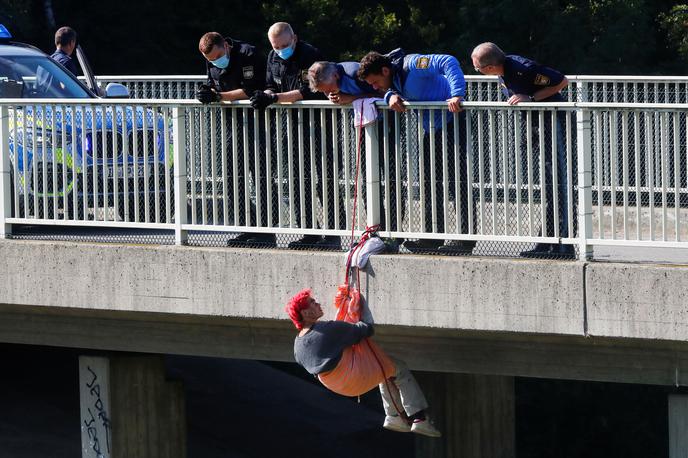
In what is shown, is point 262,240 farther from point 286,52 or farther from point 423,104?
point 423,104

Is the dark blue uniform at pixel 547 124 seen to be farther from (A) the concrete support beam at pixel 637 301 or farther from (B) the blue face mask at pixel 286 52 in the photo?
(B) the blue face mask at pixel 286 52

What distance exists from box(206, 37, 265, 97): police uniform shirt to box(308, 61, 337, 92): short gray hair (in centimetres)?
96

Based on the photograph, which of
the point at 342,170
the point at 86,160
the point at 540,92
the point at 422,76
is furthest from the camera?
the point at 86,160

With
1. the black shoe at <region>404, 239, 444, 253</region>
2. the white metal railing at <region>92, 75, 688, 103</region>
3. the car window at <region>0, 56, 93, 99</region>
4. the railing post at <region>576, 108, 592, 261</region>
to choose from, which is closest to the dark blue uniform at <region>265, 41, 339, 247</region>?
the black shoe at <region>404, 239, 444, 253</region>

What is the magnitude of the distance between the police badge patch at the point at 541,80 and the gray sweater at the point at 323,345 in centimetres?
212

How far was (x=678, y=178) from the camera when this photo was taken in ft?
26.2

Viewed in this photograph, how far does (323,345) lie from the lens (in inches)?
320

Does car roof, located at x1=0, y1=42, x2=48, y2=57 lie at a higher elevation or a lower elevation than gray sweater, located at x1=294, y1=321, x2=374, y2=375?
higher

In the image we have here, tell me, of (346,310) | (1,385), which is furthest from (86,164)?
(1,385)

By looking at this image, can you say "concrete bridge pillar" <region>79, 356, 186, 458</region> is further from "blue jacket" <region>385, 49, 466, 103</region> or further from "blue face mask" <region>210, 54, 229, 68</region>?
"blue jacket" <region>385, 49, 466, 103</region>

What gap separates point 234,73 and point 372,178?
1.49 metres

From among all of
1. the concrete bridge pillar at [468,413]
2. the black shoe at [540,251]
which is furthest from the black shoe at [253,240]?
the concrete bridge pillar at [468,413]

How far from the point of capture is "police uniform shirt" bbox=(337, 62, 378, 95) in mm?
8766

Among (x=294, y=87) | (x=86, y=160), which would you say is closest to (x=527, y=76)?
(x=294, y=87)
